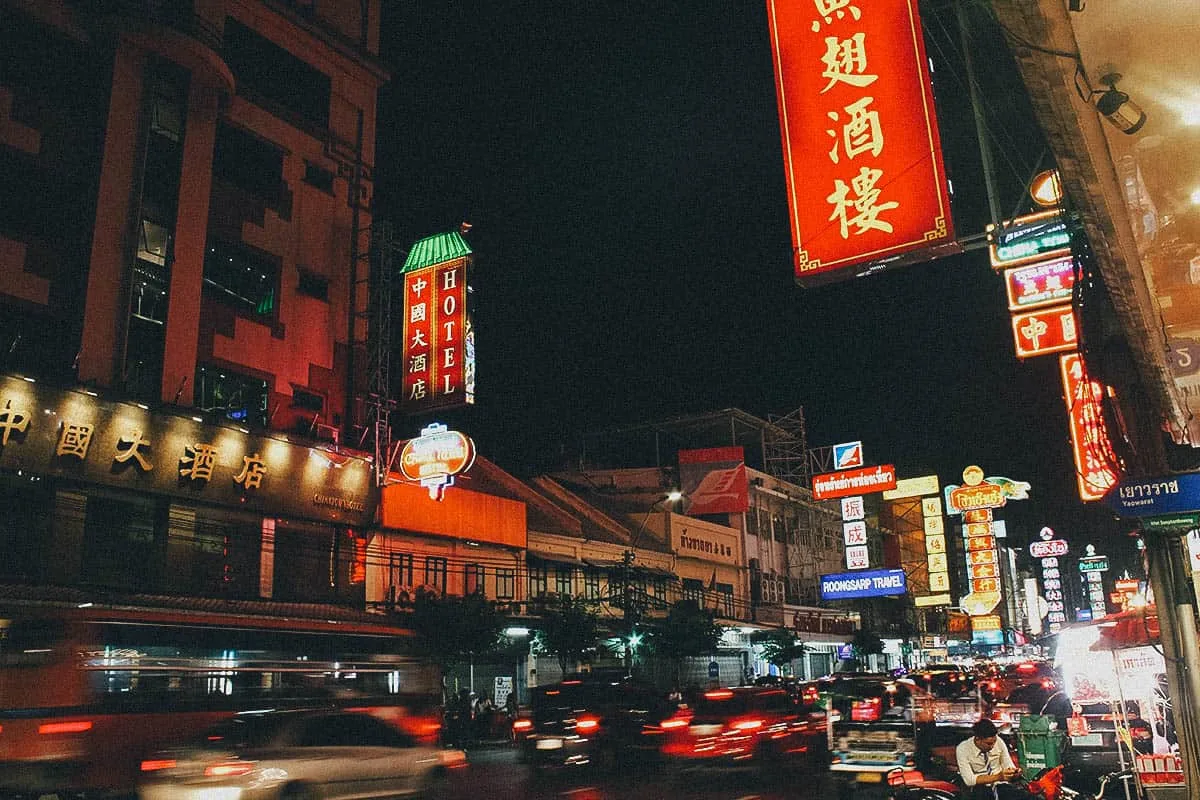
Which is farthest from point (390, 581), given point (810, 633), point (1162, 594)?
point (810, 633)

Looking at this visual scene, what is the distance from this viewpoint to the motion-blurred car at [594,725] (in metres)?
17.7

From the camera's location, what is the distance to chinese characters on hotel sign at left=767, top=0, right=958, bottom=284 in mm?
9711

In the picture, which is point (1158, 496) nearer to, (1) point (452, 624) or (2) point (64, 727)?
(2) point (64, 727)

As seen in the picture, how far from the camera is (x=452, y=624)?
3039 cm

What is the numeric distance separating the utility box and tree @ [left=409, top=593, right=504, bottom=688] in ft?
62.9

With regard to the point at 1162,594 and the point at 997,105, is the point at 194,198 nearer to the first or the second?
the point at 997,105

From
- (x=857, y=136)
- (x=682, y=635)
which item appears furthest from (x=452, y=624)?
(x=857, y=136)

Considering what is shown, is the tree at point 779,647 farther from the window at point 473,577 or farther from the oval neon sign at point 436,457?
the oval neon sign at point 436,457

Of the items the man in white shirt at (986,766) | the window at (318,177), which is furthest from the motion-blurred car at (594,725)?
the window at (318,177)

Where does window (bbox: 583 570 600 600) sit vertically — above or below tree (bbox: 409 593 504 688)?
above

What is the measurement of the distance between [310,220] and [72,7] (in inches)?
343

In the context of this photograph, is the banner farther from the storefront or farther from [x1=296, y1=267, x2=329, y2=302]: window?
[x1=296, y1=267, x2=329, y2=302]: window

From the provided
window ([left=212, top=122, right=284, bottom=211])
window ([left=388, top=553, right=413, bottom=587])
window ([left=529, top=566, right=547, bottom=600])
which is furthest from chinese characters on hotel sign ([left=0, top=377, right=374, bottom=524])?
window ([left=529, top=566, right=547, bottom=600])

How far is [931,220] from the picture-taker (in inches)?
379
